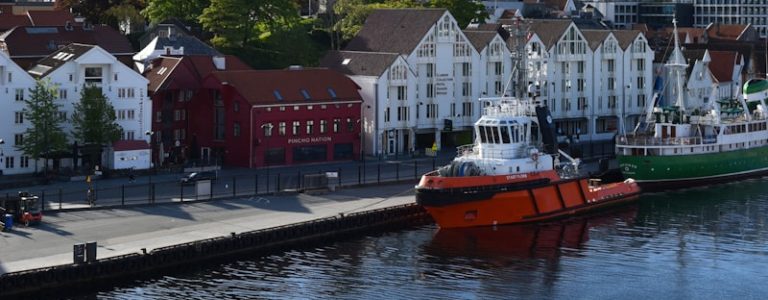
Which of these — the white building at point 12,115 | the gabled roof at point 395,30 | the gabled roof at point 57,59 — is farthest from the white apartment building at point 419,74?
the white building at point 12,115

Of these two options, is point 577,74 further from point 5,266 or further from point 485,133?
point 5,266

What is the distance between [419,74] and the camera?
94.5 m

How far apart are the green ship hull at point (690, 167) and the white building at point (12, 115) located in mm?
33551

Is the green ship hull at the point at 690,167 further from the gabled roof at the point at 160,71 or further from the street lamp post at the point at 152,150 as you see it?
the street lamp post at the point at 152,150

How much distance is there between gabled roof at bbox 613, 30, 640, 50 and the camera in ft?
354

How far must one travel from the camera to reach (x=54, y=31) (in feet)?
308

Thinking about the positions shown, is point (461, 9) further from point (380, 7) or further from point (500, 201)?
point (500, 201)

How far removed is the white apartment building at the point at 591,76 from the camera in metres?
103

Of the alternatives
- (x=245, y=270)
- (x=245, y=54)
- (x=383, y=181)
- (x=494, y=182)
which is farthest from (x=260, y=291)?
(x=245, y=54)

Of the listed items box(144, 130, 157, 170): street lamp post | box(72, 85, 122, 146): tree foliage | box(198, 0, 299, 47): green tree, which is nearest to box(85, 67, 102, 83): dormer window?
box(72, 85, 122, 146): tree foliage

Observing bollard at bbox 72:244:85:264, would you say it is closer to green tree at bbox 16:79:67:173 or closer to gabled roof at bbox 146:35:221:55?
green tree at bbox 16:79:67:173

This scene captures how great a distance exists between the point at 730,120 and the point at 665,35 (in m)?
44.8

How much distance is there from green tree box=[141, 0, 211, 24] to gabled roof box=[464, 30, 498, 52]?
20306mm

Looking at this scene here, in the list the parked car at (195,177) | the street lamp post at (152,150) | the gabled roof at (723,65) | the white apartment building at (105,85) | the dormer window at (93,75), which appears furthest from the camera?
the gabled roof at (723,65)
